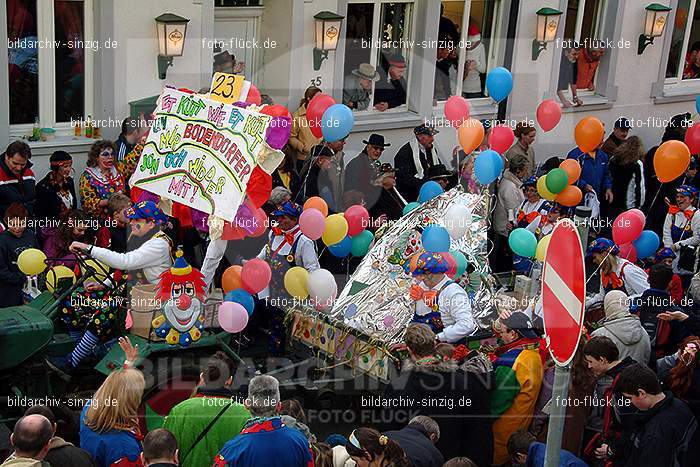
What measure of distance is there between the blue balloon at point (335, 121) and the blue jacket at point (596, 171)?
11.8 ft

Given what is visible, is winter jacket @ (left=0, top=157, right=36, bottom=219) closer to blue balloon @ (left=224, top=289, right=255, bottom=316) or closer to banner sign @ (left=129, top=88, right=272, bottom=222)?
banner sign @ (left=129, top=88, right=272, bottom=222)

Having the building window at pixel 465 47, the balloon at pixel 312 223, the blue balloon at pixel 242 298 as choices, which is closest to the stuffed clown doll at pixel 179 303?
the blue balloon at pixel 242 298

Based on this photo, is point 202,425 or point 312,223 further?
point 312,223

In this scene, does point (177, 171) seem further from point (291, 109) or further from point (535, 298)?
point (291, 109)

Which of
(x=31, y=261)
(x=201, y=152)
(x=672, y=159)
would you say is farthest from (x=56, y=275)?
(x=672, y=159)

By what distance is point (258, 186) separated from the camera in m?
9.05

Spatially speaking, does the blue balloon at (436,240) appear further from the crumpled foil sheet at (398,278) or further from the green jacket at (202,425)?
the green jacket at (202,425)

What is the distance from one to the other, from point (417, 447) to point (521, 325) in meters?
1.89

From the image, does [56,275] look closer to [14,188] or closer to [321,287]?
[321,287]

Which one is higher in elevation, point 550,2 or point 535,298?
point 550,2

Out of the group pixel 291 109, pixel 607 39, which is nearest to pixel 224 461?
pixel 291 109

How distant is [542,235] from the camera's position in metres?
10.8

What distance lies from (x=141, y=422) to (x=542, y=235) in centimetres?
456

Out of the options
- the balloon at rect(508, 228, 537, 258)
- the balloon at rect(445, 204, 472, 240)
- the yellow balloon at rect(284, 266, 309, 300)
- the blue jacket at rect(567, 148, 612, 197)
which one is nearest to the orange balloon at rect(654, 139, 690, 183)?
the blue jacket at rect(567, 148, 612, 197)
